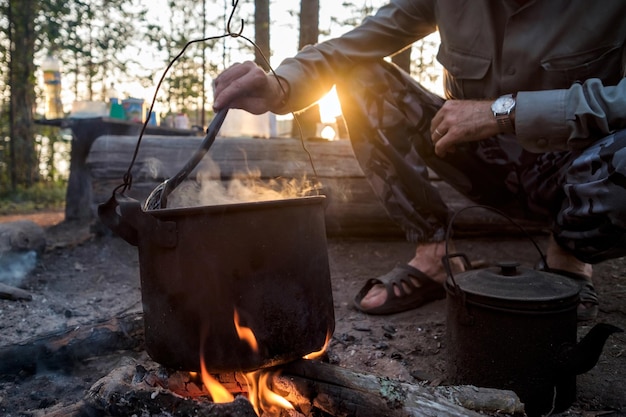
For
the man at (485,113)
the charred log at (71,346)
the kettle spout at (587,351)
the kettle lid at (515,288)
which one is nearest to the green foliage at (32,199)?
the charred log at (71,346)

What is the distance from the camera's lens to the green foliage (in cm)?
830

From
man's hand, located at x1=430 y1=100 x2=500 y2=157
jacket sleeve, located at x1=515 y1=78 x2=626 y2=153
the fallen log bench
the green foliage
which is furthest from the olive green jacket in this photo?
the green foliage

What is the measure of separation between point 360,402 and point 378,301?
3.82 ft

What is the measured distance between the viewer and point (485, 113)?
6.32 feet

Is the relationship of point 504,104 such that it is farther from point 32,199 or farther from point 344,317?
point 32,199

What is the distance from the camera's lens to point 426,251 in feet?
8.23

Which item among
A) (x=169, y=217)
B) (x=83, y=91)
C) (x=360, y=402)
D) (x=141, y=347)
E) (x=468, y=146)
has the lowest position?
(x=141, y=347)

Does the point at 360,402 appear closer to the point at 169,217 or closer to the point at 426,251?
the point at 169,217

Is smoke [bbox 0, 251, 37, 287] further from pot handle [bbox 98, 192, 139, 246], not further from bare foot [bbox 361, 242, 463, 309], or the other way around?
bare foot [bbox 361, 242, 463, 309]

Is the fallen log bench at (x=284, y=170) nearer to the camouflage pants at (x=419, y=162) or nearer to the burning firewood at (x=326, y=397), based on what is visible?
the camouflage pants at (x=419, y=162)

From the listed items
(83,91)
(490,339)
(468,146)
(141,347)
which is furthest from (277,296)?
(83,91)

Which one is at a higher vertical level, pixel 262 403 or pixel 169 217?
pixel 169 217

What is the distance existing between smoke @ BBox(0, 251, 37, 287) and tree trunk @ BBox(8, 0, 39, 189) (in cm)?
748

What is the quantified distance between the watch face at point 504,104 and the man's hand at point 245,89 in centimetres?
88
